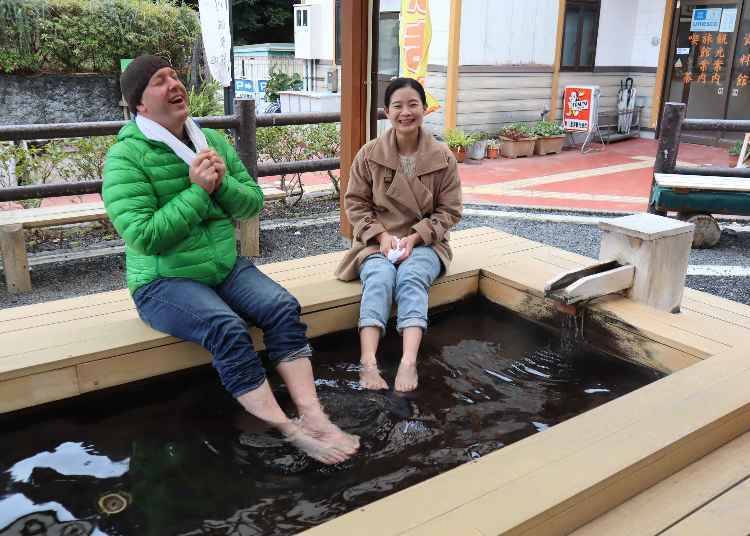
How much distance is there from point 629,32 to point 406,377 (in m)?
11.0

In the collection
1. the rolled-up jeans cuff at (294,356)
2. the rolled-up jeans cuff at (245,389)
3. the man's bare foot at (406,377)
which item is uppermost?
the rolled-up jeans cuff at (294,356)

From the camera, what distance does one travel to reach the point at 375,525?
1520 mm

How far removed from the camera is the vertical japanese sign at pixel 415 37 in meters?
7.77

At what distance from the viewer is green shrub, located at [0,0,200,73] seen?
1067 centimetres

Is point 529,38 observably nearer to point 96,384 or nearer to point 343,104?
point 343,104

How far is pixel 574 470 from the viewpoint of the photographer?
1754 mm

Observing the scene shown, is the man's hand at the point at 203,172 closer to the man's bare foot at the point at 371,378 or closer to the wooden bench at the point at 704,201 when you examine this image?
the man's bare foot at the point at 371,378

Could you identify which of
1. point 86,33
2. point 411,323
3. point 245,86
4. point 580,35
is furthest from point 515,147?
point 411,323

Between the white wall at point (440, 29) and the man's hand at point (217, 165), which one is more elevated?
the white wall at point (440, 29)

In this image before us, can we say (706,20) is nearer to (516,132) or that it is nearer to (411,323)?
(516,132)

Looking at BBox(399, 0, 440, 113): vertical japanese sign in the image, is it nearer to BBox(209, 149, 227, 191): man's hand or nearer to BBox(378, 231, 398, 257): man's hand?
BBox(378, 231, 398, 257): man's hand

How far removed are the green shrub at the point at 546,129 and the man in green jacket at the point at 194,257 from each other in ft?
27.7

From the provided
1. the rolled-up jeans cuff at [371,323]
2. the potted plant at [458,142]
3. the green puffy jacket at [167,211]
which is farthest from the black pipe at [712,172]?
the green puffy jacket at [167,211]

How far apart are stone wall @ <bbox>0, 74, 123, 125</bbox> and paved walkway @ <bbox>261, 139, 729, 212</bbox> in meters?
5.35
